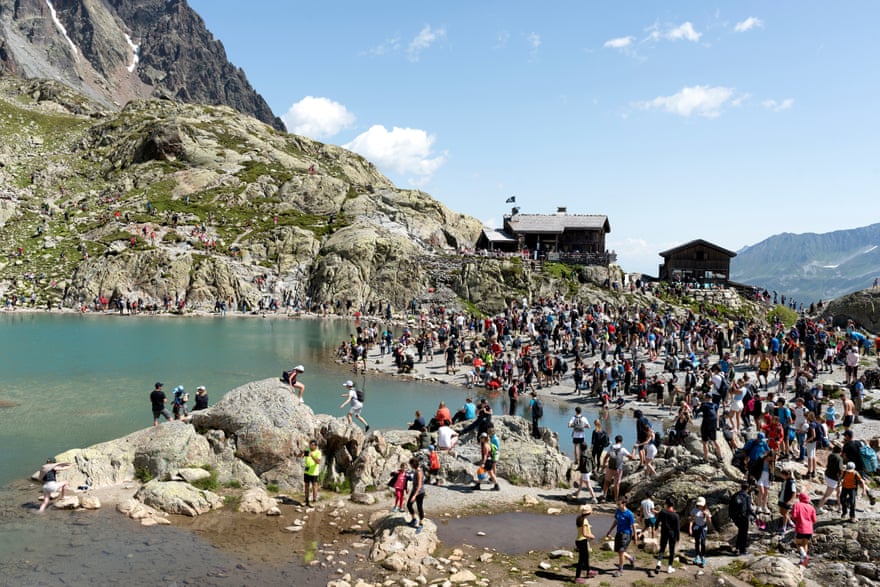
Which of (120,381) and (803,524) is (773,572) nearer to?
(803,524)

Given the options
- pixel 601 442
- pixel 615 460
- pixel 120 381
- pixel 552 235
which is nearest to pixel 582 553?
pixel 615 460

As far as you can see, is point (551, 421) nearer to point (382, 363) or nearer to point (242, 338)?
point (382, 363)

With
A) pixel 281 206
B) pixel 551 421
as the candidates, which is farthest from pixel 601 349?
pixel 281 206

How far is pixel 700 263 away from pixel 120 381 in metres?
71.6

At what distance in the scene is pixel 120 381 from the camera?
36.3m

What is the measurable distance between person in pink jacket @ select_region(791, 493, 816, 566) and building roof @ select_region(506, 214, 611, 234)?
76.8m

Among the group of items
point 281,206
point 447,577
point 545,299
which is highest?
point 281,206

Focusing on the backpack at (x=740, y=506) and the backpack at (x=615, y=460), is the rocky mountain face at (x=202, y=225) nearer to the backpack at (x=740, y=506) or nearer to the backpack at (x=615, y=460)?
the backpack at (x=615, y=460)

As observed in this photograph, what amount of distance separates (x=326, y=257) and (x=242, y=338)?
2833 centimetres

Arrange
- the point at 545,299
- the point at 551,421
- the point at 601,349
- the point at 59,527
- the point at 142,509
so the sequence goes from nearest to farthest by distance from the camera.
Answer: the point at 59,527 < the point at 142,509 < the point at 551,421 < the point at 601,349 < the point at 545,299

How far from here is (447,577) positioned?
50.6 feet

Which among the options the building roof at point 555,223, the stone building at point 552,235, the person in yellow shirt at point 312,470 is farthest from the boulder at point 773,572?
the building roof at point 555,223

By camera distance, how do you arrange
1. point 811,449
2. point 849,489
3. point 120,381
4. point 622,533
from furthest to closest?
point 120,381 → point 811,449 → point 849,489 → point 622,533

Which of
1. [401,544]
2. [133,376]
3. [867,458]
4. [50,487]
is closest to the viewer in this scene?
[401,544]
